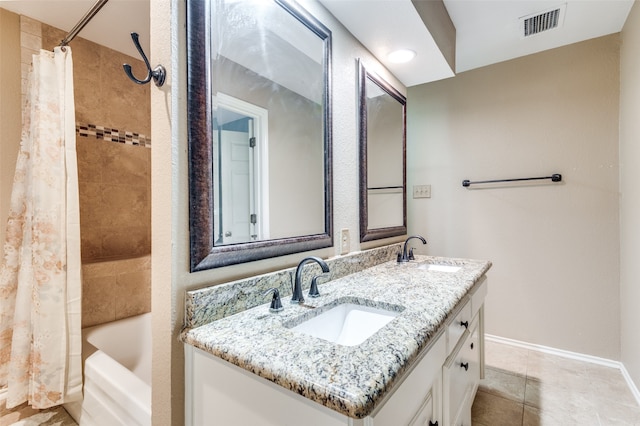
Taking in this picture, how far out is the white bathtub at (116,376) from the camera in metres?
1.07

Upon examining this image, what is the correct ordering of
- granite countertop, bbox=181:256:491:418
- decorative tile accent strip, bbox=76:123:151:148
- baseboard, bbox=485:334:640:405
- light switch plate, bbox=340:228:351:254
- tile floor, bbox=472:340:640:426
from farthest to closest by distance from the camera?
1. decorative tile accent strip, bbox=76:123:151:148
2. baseboard, bbox=485:334:640:405
3. tile floor, bbox=472:340:640:426
4. light switch plate, bbox=340:228:351:254
5. granite countertop, bbox=181:256:491:418

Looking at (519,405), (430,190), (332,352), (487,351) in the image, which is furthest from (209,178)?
(487,351)

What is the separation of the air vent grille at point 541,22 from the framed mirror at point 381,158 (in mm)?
896

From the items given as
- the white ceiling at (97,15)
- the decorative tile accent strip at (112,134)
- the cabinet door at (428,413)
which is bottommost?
the cabinet door at (428,413)

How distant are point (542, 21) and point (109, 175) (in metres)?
3.10

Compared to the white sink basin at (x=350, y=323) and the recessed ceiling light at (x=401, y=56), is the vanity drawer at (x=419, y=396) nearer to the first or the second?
the white sink basin at (x=350, y=323)

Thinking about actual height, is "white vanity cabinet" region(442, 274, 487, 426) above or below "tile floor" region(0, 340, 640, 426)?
above

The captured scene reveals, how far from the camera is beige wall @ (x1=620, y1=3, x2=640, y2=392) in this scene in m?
1.72

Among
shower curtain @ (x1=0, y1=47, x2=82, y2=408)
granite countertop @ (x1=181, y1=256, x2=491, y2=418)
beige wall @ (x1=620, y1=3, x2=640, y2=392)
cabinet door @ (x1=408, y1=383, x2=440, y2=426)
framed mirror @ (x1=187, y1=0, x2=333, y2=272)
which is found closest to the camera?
granite countertop @ (x1=181, y1=256, x2=491, y2=418)

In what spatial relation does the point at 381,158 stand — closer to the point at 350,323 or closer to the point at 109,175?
the point at 350,323

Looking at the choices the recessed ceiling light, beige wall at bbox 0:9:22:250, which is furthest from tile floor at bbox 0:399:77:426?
the recessed ceiling light

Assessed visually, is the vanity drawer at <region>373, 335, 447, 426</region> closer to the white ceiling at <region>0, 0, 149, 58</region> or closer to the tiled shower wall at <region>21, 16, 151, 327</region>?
the tiled shower wall at <region>21, 16, 151, 327</region>

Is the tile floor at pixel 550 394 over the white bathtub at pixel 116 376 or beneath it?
beneath

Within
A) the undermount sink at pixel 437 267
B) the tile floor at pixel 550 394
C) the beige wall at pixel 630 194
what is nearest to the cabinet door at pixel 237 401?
the undermount sink at pixel 437 267
